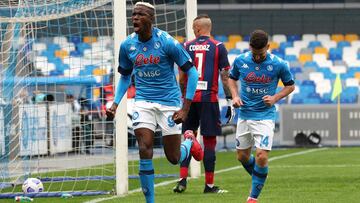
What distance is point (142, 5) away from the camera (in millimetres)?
9320

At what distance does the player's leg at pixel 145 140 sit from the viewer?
9.23 m

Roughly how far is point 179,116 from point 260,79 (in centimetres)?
141

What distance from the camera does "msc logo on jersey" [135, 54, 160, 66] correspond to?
936 cm

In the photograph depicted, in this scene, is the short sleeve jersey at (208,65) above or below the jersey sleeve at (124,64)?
below

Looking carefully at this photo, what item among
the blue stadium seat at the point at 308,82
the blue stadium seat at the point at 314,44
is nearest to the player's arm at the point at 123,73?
the blue stadium seat at the point at 308,82

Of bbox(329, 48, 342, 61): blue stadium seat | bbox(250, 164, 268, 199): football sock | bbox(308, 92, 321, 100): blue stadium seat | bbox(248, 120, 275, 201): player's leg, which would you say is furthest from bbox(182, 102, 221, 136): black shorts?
bbox(329, 48, 342, 61): blue stadium seat

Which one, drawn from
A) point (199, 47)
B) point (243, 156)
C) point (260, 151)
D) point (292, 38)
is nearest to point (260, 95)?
point (260, 151)

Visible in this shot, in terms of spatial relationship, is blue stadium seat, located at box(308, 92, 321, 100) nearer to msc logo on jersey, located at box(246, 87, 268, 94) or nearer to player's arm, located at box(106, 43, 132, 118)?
msc logo on jersey, located at box(246, 87, 268, 94)

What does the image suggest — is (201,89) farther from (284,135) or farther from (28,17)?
(284,135)

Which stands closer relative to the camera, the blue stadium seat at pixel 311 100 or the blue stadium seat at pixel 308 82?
the blue stadium seat at pixel 311 100

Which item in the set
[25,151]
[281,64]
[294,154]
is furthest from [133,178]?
[294,154]

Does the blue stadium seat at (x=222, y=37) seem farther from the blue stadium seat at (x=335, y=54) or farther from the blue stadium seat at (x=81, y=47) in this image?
the blue stadium seat at (x=81, y=47)

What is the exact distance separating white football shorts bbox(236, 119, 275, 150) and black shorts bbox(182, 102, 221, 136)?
1.62 m

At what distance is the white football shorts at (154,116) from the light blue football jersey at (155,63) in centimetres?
5
